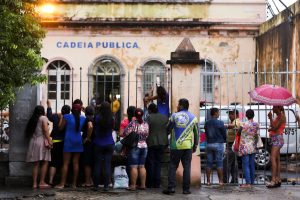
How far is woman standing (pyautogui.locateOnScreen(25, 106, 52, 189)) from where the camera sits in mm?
11945

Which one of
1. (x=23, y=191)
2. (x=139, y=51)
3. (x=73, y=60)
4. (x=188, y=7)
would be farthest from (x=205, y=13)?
(x=23, y=191)

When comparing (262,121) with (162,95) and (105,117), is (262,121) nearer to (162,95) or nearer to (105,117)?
(162,95)

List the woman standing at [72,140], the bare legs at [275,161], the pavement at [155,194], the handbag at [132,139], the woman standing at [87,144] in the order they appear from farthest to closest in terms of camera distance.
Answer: the bare legs at [275,161] → the woman standing at [87,144] → the woman standing at [72,140] → the handbag at [132,139] → the pavement at [155,194]

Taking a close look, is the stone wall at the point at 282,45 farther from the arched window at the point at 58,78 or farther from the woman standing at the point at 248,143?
the woman standing at the point at 248,143

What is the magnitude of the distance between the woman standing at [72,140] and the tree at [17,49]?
0.96 metres

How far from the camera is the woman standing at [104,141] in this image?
37.9 ft

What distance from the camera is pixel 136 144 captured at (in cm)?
1176

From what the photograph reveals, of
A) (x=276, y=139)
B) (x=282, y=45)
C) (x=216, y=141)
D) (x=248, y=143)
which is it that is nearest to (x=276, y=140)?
(x=276, y=139)

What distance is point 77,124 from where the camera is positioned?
12000 millimetres

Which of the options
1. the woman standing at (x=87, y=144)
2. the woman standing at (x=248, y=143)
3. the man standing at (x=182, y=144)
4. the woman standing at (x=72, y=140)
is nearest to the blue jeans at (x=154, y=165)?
the man standing at (x=182, y=144)

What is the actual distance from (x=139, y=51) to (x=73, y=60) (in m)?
2.80

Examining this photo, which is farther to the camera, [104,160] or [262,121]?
[262,121]

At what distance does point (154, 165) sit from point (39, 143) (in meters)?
2.13

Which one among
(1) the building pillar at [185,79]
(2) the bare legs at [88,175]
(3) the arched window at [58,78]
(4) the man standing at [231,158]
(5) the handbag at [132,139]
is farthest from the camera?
(3) the arched window at [58,78]
